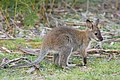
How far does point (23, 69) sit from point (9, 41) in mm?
2255

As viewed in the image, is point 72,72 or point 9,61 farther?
point 9,61

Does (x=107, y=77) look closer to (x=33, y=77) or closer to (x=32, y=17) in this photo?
(x=33, y=77)

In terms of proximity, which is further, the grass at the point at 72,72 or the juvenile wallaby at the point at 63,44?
the juvenile wallaby at the point at 63,44

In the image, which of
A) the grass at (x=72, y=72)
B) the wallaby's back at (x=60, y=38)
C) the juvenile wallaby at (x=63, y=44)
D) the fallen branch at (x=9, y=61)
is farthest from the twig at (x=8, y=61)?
the wallaby's back at (x=60, y=38)

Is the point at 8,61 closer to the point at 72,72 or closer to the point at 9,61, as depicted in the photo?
the point at 9,61

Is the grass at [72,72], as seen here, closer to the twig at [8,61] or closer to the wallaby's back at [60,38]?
the twig at [8,61]

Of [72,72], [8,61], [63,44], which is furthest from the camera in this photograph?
[8,61]

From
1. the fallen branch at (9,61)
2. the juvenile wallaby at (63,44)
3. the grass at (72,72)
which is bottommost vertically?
the grass at (72,72)

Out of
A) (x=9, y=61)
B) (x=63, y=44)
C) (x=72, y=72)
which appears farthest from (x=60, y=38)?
(x=9, y=61)

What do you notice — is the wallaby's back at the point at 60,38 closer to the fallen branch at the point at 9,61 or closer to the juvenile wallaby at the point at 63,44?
the juvenile wallaby at the point at 63,44

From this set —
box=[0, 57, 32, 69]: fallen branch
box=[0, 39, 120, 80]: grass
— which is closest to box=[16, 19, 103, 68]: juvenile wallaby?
box=[0, 39, 120, 80]: grass

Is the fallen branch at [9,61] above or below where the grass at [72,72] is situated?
above

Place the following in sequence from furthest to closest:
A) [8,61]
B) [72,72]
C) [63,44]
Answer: [8,61], [63,44], [72,72]

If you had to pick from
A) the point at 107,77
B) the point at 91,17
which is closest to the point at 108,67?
the point at 107,77
